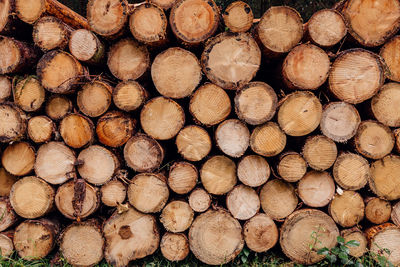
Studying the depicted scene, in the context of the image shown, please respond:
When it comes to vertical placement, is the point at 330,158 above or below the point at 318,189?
above

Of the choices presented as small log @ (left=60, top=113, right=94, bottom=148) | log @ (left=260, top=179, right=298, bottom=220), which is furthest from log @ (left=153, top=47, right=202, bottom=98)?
log @ (left=260, top=179, right=298, bottom=220)

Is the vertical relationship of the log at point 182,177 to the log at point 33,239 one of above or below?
above

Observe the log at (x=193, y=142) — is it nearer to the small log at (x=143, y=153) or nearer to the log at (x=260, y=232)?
the small log at (x=143, y=153)

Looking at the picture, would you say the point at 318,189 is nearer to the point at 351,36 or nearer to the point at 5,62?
the point at 351,36

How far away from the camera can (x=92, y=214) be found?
287 cm

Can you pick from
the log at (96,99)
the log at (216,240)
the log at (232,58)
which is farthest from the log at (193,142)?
the log at (96,99)

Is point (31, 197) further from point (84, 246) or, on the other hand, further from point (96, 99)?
point (96, 99)

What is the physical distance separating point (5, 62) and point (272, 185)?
2629 millimetres

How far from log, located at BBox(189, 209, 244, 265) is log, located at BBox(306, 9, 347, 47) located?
1.67 meters

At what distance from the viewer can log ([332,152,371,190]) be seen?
2.54 m

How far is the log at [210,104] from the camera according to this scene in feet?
8.29

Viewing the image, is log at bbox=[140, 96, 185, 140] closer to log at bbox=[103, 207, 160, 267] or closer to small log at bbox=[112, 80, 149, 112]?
small log at bbox=[112, 80, 149, 112]

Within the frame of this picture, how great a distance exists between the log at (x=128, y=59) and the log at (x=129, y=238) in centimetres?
128

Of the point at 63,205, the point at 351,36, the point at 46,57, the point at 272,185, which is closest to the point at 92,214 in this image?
the point at 63,205
